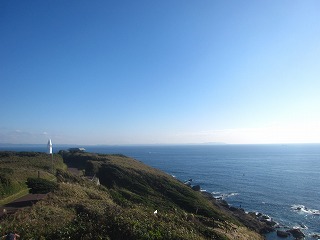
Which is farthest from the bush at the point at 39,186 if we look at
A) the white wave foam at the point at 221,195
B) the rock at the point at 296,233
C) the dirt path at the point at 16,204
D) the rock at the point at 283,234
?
the white wave foam at the point at 221,195

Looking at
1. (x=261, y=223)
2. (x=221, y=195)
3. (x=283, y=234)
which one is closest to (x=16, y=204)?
(x=283, y=234)

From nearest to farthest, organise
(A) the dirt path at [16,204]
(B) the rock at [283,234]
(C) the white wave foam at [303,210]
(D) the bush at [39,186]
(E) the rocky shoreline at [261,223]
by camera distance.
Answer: (A) the dirt path at [16,204]
(D) the bush at [39,186]
(B) the rock at [283,234]
(E) the rocky shoreline at [261,223]
(C) the white wave foam at [303,210]

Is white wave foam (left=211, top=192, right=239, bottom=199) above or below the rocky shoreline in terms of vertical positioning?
above

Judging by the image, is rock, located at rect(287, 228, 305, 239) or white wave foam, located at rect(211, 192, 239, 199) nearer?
rock, located at rect(287, 228, 305, 239)

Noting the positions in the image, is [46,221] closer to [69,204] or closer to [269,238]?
[69,204]

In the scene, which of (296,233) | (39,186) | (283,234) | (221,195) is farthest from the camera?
(221,195)

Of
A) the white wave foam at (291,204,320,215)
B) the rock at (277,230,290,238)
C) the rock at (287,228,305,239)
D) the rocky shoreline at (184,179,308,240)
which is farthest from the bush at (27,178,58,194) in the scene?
the white wave foam at (291,204,320,215)

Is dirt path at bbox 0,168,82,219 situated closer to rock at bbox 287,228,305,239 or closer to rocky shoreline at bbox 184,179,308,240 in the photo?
rocky shoreline at bbox 184,179,308,240

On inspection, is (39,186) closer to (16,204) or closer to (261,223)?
(16,204)

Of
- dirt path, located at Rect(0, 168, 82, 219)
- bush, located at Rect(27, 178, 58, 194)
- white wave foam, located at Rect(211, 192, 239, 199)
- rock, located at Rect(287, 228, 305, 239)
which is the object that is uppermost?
bush, located at Rect(27, 178, 58, 194)

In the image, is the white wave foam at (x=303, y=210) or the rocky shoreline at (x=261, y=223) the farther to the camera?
the white wave foam at (x=303, y=210)

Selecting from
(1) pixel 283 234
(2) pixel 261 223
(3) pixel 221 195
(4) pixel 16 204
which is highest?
(4) pixel 16 204

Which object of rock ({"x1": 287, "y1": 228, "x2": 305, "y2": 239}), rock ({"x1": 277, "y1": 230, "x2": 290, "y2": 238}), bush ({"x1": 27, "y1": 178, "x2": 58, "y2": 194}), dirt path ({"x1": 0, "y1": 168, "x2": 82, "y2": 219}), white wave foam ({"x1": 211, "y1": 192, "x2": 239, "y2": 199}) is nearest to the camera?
dirt path ({"x1": 0, "y1": 168, "x2": 82, "y2": 219})

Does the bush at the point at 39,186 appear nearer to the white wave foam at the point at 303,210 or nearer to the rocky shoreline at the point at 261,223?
the rocky shoreline at the point at 261,223
